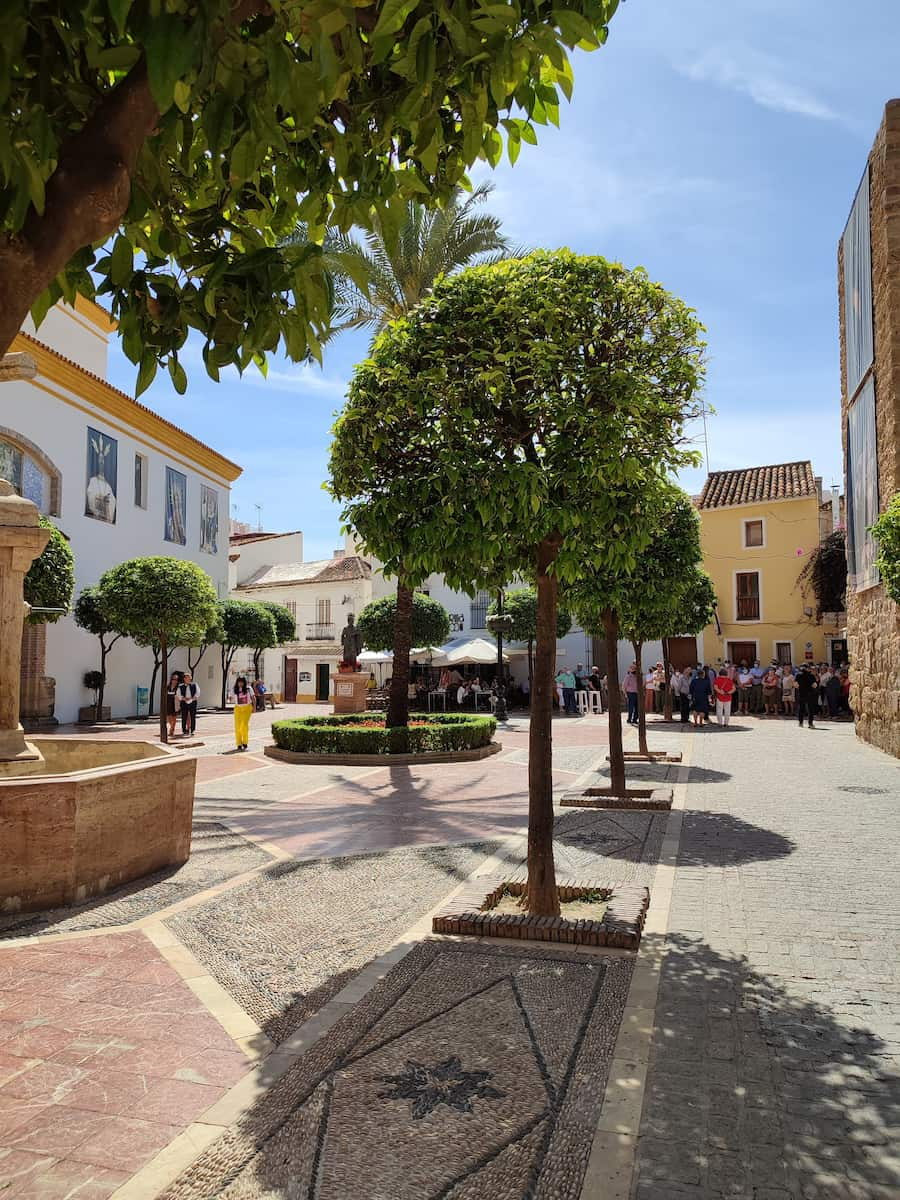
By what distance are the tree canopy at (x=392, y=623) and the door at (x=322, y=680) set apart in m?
17.3

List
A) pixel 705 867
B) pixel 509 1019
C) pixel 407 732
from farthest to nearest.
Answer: pixel 407 732 → pixel 705 867 → pixel 509 1019

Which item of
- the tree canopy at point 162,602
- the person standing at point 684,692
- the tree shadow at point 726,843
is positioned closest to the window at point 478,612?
the person standing at point 684,692

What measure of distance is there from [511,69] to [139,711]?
2836 centimetres

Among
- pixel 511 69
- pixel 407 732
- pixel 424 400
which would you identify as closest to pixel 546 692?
pixel 424 400

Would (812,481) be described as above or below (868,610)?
above

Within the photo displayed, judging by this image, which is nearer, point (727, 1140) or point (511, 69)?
point (511, 69)

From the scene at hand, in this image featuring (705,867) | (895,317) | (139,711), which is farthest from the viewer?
(139,711)

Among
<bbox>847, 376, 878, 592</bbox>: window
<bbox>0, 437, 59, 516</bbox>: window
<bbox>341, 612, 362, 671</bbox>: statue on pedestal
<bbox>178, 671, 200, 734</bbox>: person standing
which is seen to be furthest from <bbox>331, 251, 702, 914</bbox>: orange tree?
<bbox>341, 612, 362, 671</bbox>: statue on pedestal

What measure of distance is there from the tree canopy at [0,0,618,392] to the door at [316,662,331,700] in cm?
4409

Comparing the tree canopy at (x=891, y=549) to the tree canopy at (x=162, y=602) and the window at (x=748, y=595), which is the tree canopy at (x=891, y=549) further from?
the window at (x=748, y=595)

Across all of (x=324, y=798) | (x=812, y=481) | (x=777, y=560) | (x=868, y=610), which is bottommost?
(x=324, y=798)

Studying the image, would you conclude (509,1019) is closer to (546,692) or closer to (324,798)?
(546,692)

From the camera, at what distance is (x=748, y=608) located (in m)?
34.4

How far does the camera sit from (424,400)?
5328mm
